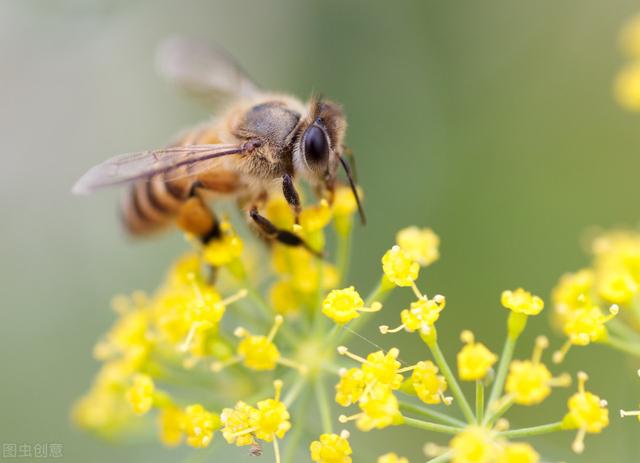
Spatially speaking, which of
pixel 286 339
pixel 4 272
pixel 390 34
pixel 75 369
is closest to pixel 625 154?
pixel 390 34

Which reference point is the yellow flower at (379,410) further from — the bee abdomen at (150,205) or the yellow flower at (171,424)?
the bee abdomen at (150,205)

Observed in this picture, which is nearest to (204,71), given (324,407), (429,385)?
(324,407)

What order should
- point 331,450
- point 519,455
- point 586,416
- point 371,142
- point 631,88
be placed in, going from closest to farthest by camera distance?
point 519,455 → point 586,416 → point 331,450 → point 631,88 → point 371,142

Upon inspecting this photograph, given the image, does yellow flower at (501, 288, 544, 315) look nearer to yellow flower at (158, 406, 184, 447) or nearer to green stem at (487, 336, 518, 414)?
green stem at (487, 336, 518, 414)

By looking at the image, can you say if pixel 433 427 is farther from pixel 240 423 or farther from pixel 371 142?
pixel 371 142

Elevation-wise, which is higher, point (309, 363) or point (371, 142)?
point (371, 142)

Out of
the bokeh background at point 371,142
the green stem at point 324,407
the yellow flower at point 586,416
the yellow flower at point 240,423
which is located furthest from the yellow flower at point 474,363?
the bokeh background at point 371,142

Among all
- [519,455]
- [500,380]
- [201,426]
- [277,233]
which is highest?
[277,233]

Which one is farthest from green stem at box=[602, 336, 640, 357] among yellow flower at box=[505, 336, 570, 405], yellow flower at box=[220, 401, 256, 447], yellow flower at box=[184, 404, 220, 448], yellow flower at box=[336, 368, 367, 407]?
yellow flower at box=[184, 404, 220, 448]
